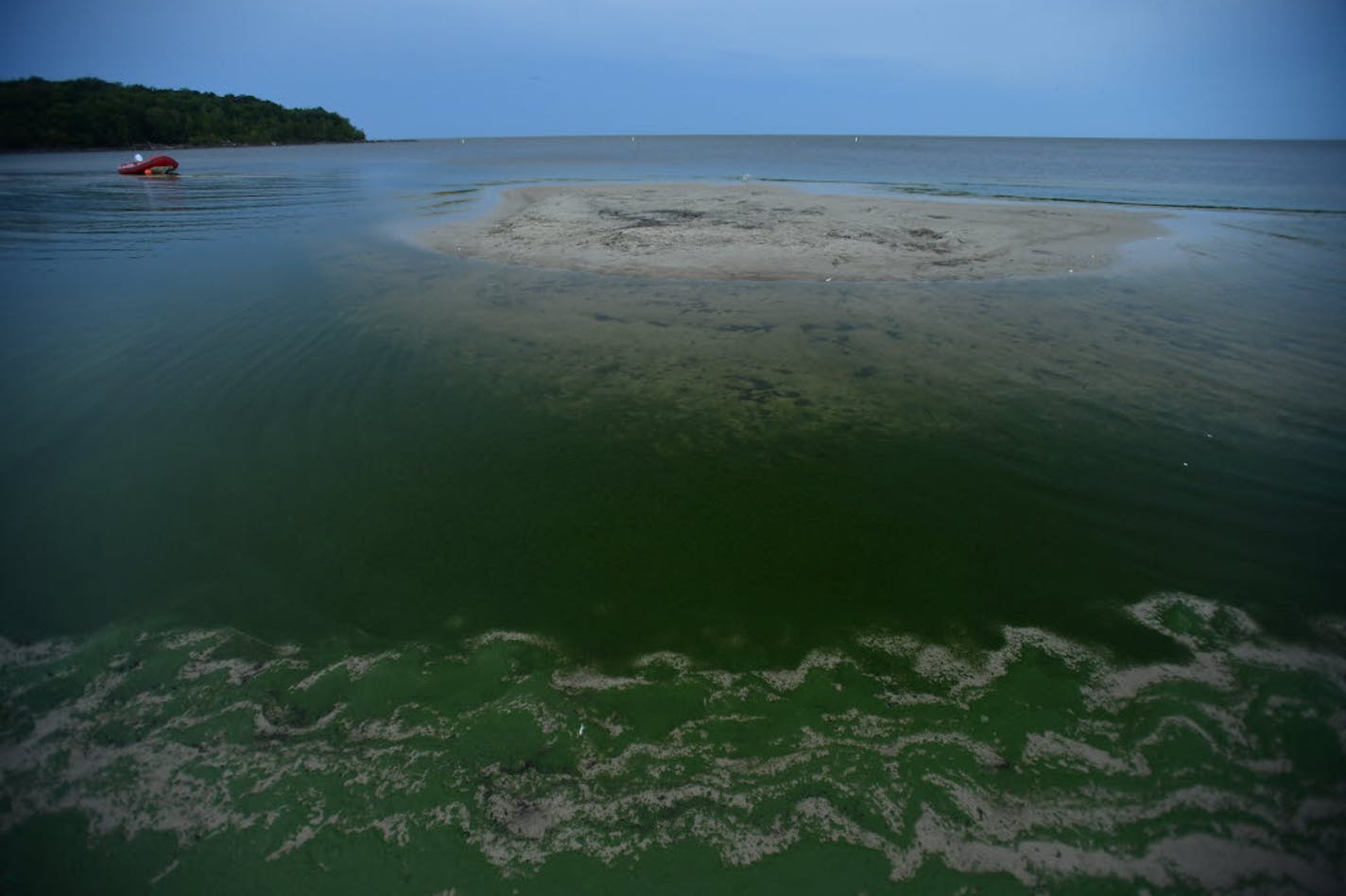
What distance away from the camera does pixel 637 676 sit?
4016mm

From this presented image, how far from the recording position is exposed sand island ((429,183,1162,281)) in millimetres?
14609

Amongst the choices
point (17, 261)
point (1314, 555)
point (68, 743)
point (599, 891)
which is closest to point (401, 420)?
point (68, 743)

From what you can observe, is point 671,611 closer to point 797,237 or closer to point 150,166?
point 797,237

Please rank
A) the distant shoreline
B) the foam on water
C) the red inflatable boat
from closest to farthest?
the foam on water
the red inflatable boat
the distant shoreline

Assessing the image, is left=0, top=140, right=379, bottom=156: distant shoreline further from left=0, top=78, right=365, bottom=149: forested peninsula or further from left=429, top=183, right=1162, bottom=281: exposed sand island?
left=429, top=183, right=1162, bottom=281: exposed sand island

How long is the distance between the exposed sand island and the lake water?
4997mm

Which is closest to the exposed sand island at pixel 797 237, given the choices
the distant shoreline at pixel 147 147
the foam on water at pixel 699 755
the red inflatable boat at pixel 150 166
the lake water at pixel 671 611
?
the lake water at pixel 671 611

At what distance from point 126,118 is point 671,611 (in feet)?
360

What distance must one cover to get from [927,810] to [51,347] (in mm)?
13241

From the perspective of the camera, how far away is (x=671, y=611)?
4.57 metres

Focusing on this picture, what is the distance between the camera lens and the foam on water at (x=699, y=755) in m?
3.06

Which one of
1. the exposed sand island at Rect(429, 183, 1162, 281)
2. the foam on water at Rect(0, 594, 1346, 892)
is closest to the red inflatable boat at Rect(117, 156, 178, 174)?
the exposed sand island at Rect(429, 183, 1162, 281)

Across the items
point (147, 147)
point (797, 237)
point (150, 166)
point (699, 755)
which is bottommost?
point (699, 755)

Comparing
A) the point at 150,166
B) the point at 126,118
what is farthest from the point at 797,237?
the point at 126,118
